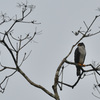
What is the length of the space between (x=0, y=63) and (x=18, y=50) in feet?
2.25

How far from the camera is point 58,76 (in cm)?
719

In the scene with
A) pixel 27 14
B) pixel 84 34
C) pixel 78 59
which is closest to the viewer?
pixel 84 34

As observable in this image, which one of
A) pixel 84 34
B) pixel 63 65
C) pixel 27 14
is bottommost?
pixel 63 65

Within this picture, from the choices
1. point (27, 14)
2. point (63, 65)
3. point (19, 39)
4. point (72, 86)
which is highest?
point (27, 14)

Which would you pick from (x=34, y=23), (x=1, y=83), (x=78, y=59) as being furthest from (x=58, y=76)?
(x=78, y=59)

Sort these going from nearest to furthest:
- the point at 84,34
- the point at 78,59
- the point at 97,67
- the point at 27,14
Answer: the point at 97,67 → the point at 84,34 → the point at 27,14 → the point at 78,59

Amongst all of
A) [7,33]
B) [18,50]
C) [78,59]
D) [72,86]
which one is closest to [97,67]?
[72,86]

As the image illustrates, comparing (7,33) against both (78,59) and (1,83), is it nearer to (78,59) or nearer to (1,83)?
(1,83)

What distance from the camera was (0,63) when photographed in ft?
25.2

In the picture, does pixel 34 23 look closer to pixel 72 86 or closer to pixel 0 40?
pixel 0 40

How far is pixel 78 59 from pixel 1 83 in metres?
5.56

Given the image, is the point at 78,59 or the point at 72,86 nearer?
the point at 72,86

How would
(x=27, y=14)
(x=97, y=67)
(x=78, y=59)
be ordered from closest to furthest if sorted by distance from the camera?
(x=97, y=67) → (x=27, y=14) → (x=78, y=59)

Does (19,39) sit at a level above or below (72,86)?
above
